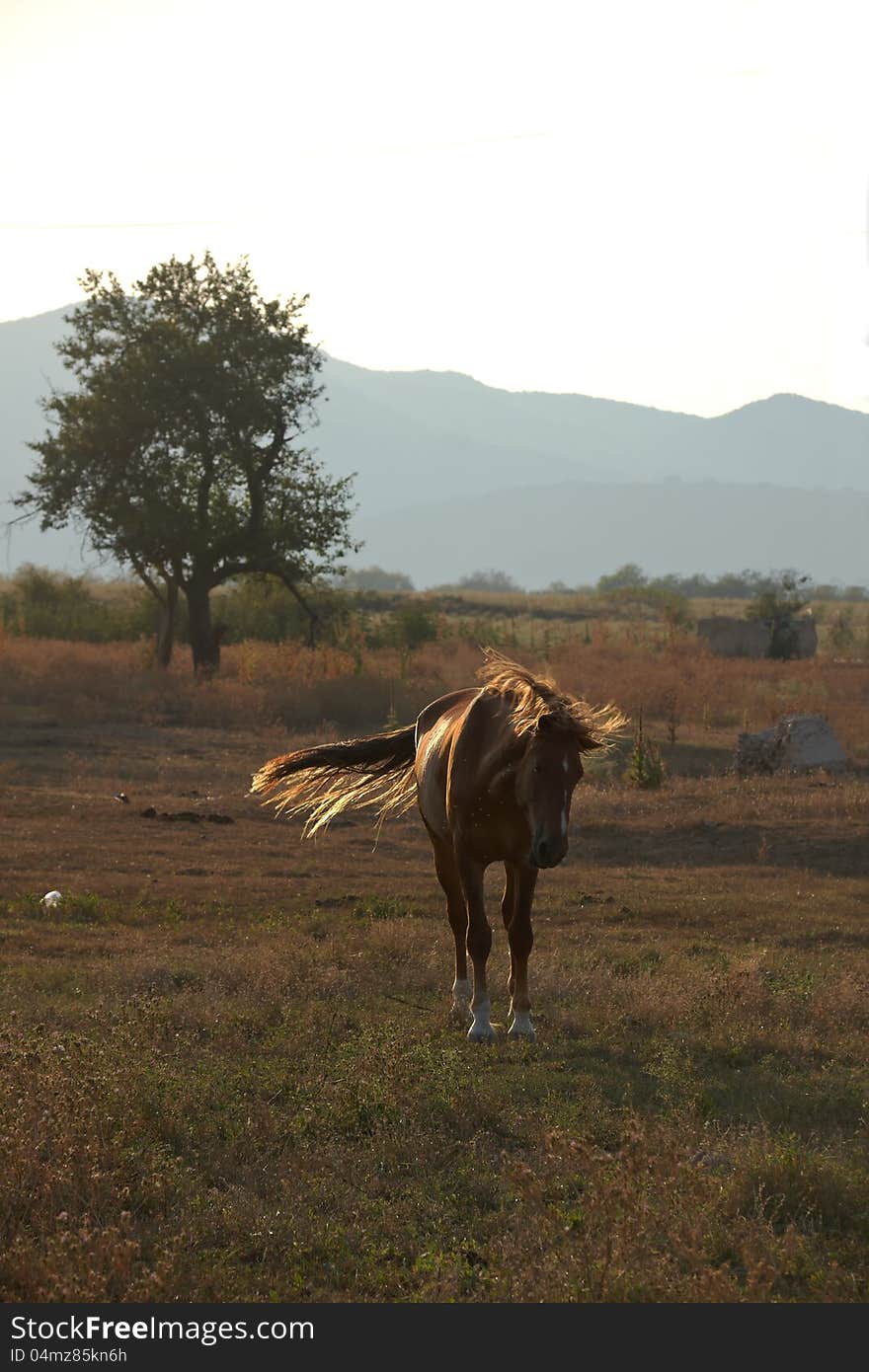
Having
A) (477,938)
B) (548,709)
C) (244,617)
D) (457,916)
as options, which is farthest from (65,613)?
(548,709)

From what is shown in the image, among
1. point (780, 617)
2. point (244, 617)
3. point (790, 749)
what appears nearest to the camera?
point (790, 749)

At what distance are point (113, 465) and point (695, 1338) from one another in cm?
3376

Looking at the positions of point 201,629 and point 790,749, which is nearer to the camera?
point 790,749

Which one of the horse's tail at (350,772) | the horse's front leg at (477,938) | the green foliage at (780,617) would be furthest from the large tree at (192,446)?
the horse's front leg at (477,938)

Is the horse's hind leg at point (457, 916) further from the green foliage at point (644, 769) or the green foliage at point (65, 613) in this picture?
the green foliage at point (65, 613)

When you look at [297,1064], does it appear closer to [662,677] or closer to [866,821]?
[866,821]

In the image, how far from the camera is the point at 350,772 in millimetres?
12375

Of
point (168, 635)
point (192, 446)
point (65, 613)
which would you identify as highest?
point (192, 446)

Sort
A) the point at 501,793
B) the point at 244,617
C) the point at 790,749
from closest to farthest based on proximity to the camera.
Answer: the point at 501,793, the point at 790,749, the point at 244,617

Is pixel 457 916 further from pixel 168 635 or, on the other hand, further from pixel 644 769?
pixel 168 635

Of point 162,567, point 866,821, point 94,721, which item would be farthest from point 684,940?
point 162,567

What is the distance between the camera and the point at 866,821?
59.9 ft

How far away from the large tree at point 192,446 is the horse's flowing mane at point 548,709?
26.5 meters

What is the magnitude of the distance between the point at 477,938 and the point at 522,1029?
637 millimetres
